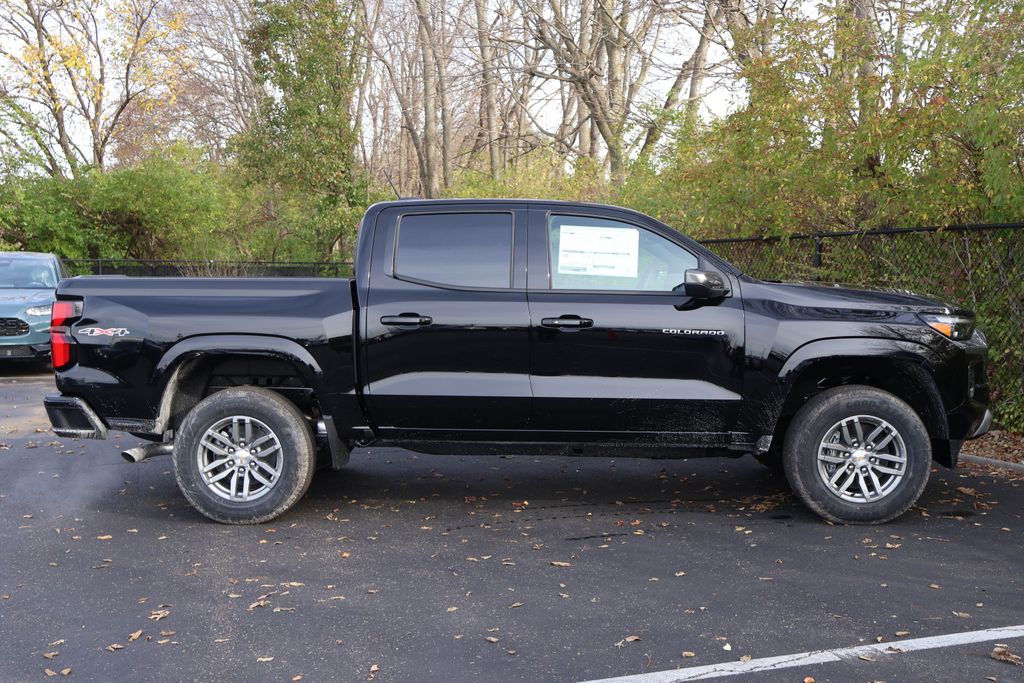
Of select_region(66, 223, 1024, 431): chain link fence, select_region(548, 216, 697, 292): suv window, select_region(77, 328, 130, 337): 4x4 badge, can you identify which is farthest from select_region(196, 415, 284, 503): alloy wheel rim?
select_region(66, 223, 1024, 431): chain link fence

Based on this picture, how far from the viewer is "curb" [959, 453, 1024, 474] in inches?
295

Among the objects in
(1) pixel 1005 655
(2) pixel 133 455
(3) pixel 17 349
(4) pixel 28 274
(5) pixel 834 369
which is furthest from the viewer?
(4) pixel 28 274

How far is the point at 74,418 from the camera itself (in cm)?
611

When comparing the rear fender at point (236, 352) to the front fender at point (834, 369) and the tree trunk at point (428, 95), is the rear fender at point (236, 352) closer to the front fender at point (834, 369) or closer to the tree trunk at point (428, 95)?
the front fender at point (834, 369)

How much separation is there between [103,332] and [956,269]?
6928 mm

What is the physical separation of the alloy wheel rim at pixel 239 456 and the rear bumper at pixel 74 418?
0.70m

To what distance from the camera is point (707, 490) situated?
23.0ft

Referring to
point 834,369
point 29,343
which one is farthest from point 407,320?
point 29,343

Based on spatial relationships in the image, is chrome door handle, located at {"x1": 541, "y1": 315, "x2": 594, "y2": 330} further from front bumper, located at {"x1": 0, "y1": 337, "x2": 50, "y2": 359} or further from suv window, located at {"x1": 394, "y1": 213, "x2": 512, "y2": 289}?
front bumper, located at {"x1": 0, "y1": 337, "x2": 50, "y2": 359}

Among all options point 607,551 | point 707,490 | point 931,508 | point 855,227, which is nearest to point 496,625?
point 607,551

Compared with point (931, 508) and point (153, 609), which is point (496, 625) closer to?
point (153, 609)

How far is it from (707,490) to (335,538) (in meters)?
2.77

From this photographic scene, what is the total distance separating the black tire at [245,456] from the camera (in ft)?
19.7

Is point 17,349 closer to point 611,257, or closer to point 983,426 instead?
A: point 611,257
